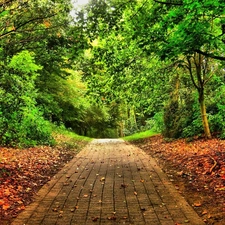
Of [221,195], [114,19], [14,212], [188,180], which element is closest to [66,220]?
[14,212]

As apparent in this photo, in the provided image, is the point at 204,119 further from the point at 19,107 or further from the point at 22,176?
the point at 22,176

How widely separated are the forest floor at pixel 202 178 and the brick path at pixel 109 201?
25cm

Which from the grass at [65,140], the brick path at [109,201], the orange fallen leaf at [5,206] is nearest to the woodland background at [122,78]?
the orange fallen leaf at [5,206]

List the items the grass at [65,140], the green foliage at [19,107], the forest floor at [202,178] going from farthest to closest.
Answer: the grass at [65,140]
the green foliage at [19,107]
the forest floor at [202,178]

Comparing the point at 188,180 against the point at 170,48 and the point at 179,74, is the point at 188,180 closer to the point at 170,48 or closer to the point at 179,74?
the point at 170,48

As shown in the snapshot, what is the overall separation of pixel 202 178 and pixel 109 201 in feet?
9.89

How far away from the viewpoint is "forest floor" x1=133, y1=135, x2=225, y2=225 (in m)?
5.56

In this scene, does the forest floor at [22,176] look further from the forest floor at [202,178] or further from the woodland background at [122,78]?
the forest floor at [202,178]

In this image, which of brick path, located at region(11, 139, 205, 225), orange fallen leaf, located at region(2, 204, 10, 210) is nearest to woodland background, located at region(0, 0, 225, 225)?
orange fallen leaf, located at region(2, 204, 10, 210)

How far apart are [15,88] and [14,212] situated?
505 cm

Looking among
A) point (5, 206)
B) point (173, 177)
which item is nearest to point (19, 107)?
point (5, 206)

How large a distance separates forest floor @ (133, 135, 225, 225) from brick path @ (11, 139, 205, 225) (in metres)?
0.25

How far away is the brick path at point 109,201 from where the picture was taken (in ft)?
16.8

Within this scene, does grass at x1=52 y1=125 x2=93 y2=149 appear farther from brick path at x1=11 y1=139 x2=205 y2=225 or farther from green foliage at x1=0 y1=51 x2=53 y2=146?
brick path at x1=11 y1=139 x2=205 y2=225
